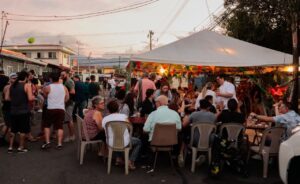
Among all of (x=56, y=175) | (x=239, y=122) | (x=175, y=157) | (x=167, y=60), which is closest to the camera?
(x=56, y=175)

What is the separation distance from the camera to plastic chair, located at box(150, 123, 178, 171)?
6.38 metres

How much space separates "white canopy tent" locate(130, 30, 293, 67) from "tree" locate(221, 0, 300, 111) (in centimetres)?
114

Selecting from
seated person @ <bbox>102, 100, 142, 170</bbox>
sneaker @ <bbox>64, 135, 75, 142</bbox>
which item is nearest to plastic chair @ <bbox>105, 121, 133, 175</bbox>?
seated person @ <bbox>102, 100, 142, 170</bbox>

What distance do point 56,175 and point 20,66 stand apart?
68.8ft

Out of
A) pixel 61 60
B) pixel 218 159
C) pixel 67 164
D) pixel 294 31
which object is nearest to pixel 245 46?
pixel 294 31

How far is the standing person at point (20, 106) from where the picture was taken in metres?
7.76

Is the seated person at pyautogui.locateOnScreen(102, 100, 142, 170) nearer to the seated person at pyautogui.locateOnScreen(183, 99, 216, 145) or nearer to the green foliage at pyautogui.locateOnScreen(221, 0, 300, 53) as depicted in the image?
the seated person at pyautogui.locateOnScreen(183, 99, 216, 145)

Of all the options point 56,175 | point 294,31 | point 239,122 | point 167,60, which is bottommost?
point 56,175

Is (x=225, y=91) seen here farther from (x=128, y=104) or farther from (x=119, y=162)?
(x=119, y=162)

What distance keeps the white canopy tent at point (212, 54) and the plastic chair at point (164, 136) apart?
2949 mm

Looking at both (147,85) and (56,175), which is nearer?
(56,175)

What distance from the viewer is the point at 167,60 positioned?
905 centimetres

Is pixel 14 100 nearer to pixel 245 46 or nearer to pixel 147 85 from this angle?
pixel 147 85

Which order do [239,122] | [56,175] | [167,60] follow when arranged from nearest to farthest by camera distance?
1. [56,175]
2. [239,122]
3. [167,60]
